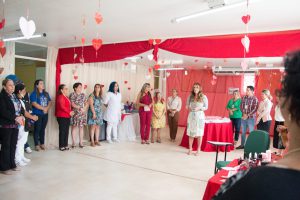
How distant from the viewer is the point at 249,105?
247 inches

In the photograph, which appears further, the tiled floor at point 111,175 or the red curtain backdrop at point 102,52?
the red curtain backdrop at point 102,52

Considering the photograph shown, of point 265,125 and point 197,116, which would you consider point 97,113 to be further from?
point 265,125

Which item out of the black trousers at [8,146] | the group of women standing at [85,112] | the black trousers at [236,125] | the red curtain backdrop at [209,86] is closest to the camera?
the black trousers at [8,146]

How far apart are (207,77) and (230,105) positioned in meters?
4.07

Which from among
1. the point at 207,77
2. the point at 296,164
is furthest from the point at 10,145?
the point at 207,77

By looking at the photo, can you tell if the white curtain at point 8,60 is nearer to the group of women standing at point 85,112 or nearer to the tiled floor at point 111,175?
the group of women standing at point 85,112

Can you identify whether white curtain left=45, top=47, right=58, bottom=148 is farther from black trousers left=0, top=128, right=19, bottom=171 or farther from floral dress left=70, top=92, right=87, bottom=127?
black trousers left=0, top=128, right=19, bottom=171

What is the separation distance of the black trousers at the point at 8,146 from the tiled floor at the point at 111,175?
168 millimetres

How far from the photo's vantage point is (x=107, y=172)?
4.09m

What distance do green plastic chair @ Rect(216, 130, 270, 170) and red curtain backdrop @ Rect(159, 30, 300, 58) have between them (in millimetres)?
1301

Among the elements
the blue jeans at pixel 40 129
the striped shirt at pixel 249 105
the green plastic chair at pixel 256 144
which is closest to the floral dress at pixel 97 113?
the blue jeans at pixel 40 129

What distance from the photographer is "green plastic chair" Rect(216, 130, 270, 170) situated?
309cm

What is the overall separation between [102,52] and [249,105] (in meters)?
3.67

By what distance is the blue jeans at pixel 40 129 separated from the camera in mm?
5380
